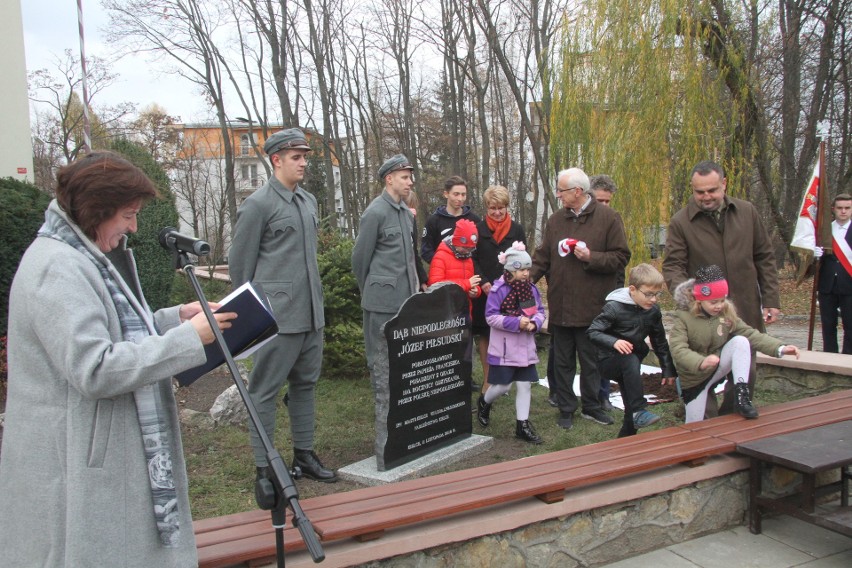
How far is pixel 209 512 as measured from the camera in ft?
13.4

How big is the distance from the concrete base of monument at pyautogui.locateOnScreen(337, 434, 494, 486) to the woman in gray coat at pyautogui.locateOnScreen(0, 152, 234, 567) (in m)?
2.53

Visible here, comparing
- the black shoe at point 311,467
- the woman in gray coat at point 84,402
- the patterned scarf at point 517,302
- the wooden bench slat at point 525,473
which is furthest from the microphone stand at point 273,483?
the patterned scarf at point 517,302

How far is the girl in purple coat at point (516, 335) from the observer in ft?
17.3

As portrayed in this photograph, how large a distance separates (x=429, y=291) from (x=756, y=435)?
2.26m

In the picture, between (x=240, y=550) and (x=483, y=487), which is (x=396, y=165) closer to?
(x=483, y=487)

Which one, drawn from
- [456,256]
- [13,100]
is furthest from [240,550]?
[13,100]

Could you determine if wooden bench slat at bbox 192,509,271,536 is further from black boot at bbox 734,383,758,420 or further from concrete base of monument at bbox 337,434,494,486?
black boot at bbox 734,383,758,420

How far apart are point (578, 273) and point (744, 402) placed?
5.31 feet

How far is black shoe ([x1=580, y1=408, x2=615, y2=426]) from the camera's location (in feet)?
18.7

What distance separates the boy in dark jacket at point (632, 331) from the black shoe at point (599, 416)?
801mm

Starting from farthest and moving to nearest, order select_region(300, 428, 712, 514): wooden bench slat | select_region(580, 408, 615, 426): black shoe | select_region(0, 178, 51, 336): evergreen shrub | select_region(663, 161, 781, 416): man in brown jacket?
select_region(0, 178, 51, 336): evergreen shrub
select_region(580, 408, 615, 426): black shoe
select_region(663, 161, 781, 416): man in brown jacket
select_region(300, 428, 712, 514): wooden bench slat

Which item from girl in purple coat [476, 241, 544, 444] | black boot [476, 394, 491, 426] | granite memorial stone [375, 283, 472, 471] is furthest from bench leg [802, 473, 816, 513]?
black boot [476, 394, 491, 426]

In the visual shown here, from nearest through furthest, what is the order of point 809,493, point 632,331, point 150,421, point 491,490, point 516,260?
point 150,421
point 491,490
point 809,493
point 632,331
point 516,260

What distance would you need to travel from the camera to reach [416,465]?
15.4 feet
